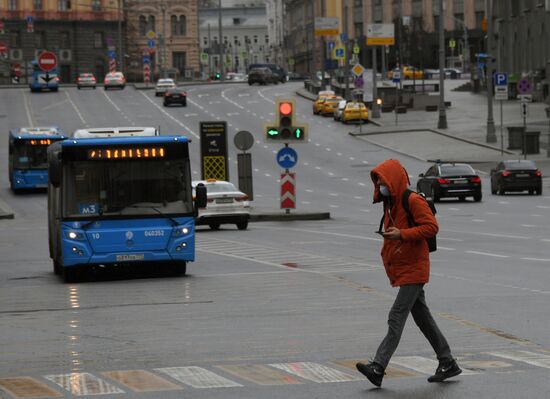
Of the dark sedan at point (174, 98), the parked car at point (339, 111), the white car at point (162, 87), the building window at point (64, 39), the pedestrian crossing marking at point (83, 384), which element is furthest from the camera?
the building window at point (64, 39)

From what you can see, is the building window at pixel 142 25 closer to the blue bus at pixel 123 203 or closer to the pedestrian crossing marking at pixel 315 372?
the blue bus at pixel 123 203

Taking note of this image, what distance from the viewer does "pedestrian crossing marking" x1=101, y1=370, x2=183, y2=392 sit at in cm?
1137

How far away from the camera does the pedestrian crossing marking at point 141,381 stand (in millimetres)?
11367

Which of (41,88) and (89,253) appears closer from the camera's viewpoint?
(89,253)

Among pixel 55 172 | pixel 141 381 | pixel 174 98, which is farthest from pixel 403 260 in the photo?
pixel 174 98

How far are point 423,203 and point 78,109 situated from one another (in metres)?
94.0

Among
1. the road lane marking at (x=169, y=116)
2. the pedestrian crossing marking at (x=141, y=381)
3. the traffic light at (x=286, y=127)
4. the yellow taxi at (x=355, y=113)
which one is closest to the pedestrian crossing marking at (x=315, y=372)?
the pedestrian crossing marking at (x=141, y=381)

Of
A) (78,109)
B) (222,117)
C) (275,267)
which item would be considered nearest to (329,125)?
(222,117)

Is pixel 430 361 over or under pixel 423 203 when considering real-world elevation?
under

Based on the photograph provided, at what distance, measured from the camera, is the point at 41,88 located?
393ft

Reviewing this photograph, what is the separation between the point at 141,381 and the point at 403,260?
7.94ft

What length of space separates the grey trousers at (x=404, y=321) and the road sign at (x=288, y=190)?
102 feet

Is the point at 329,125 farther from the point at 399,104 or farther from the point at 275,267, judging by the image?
the point at 275,267

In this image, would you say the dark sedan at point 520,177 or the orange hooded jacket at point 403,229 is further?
the dark sedan at point 520,177
